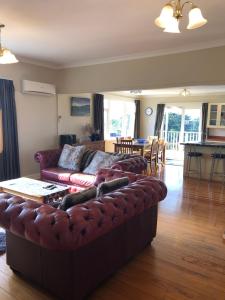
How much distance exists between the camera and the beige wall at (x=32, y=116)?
5391 mm

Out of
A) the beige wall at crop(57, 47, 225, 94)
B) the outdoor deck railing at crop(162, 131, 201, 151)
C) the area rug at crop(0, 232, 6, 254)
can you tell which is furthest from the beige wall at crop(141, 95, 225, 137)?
the area rug at crop(0, 232, 6, 254)

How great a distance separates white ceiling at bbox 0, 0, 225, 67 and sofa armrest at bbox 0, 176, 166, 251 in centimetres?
209

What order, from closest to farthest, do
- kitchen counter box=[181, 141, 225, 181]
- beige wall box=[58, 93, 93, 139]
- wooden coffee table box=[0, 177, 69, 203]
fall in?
wooden coffee table box=[0, 177, 69, 203] < kitchen counter box=[181, 141, 225, 181] < beige wall box=[58, 93, 93, 139]

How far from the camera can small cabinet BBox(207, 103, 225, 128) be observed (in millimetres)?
9055

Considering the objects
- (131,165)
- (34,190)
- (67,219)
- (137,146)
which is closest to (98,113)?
(137,146)

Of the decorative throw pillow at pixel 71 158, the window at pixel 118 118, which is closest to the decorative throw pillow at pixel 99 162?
the decorative throw pillow at pixel 71 158

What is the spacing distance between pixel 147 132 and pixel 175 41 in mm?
6934

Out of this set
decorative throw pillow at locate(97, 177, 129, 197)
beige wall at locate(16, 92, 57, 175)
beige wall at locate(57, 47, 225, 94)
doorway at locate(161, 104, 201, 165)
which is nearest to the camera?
decorative throw pillow at locate(97, 177, 129, 197)

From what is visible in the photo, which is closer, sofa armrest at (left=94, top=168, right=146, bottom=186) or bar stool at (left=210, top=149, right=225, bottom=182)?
sofa armrest at (left=94, top=168, right=146, bottom=186)

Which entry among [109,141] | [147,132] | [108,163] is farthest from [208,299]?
[147,132]

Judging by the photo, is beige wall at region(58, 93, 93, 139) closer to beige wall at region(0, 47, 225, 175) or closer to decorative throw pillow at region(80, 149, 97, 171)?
beige wall at region(0, 47, 225, 175)

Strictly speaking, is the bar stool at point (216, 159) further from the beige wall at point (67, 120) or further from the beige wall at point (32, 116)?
the beige wall at point (32, 116)

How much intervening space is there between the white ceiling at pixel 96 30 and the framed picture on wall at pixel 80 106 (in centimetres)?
176

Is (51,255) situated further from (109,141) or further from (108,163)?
(109,141)
